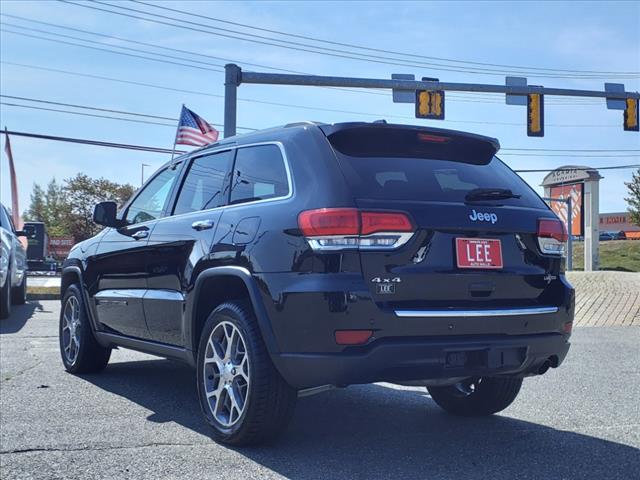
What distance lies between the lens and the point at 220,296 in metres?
4.64

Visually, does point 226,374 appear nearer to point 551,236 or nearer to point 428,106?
point 551,236

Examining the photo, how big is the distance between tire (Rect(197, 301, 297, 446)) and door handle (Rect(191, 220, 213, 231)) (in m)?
0.55

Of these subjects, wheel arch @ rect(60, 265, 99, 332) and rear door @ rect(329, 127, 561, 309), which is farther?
wheel arch @ rect(60, 265, 99, 332)

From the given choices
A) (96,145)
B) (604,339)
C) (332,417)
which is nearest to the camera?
(332,417)

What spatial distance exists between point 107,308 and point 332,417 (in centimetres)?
214

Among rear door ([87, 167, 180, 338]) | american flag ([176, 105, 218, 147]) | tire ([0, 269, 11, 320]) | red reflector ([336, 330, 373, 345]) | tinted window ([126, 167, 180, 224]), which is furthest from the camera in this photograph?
american flag ([176, 105, 218, 147])

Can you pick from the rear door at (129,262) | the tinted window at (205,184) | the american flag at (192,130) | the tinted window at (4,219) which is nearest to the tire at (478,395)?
the tinted window at (205,184)

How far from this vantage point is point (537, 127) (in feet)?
65.8

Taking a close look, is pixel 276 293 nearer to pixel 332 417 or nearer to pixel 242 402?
pixel 242 402

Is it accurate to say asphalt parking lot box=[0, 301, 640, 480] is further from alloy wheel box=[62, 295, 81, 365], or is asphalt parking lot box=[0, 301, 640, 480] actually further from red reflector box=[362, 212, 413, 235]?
red reflector box=[362, 212, 413, 235]

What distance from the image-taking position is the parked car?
36.3 feet

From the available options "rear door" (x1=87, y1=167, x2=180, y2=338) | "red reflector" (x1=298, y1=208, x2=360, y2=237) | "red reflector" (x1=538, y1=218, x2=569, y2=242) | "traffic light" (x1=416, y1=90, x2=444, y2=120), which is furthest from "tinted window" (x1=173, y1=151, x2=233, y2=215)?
"traffic light" (x1=416, y1=90, x2=444, y2=120)

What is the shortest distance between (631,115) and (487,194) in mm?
18706

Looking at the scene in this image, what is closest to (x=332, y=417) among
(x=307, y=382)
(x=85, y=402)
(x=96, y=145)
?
(x=307, y=382)
